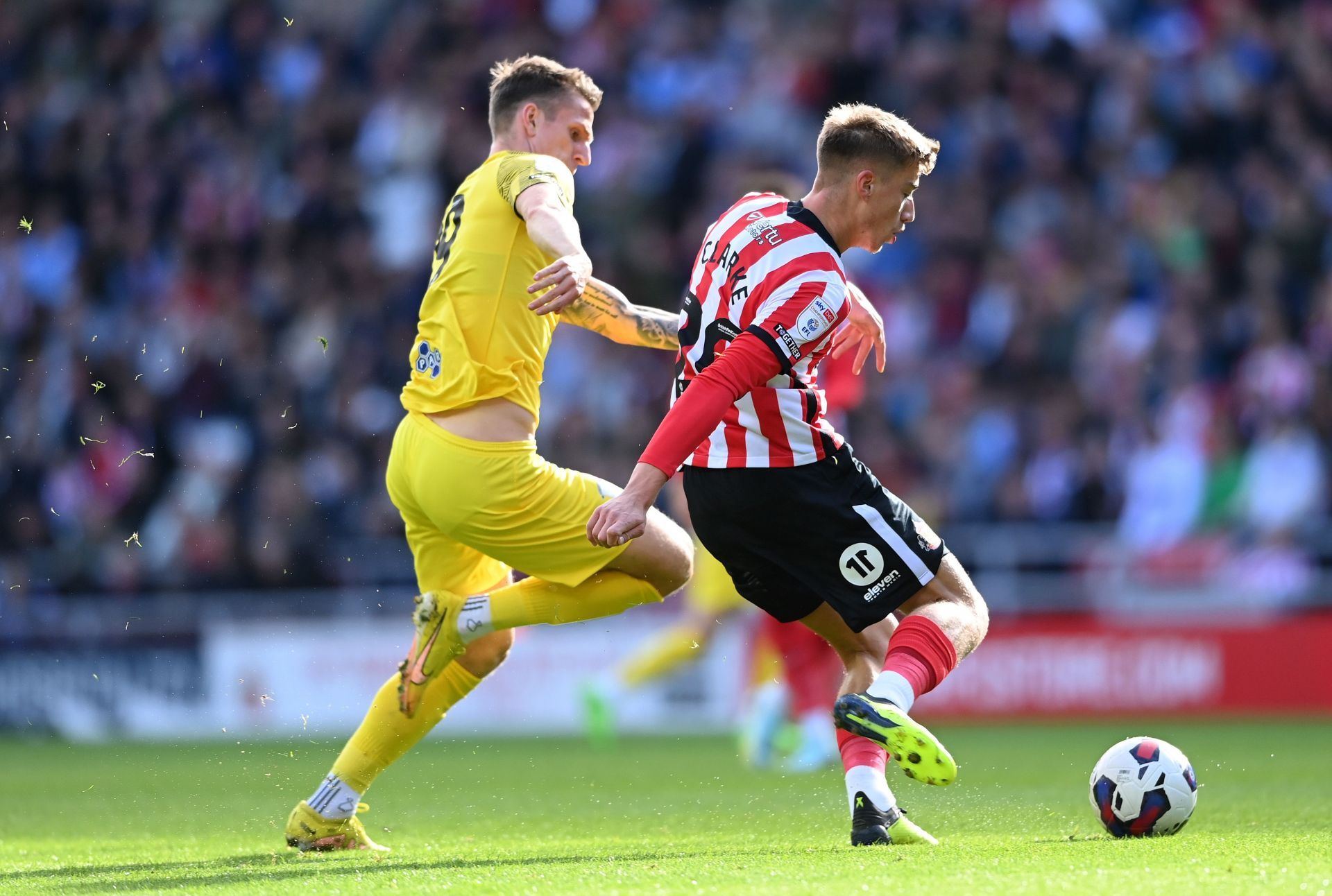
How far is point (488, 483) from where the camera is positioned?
570cm

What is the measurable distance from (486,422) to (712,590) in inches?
195

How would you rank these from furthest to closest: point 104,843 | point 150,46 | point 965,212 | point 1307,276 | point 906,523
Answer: point 150,46 → point 965,212 → point 1307,276 → point 104,843 → point 906,523

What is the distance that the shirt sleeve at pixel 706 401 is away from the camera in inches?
196

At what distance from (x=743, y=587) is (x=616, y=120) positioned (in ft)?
39.8

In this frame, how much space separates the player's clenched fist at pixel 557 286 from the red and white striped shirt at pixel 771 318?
1.46 feet

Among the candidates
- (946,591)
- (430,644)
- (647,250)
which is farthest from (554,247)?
(647,250)

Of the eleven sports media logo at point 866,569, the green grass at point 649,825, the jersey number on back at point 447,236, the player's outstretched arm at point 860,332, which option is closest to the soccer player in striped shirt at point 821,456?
the eleven sports media logo at point 866,569

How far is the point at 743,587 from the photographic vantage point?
18.4 ft

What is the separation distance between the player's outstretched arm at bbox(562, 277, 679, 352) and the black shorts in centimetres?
80

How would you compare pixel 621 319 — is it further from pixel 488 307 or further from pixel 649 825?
pixel 649 825

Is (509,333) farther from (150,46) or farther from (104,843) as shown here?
(150,46)

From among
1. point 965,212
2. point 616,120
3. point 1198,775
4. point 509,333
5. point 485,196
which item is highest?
point 616,120

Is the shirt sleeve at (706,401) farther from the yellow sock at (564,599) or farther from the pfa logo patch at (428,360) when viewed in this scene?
the pfa logo patch at (428,360)

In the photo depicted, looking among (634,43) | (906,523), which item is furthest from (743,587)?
(634,43)
